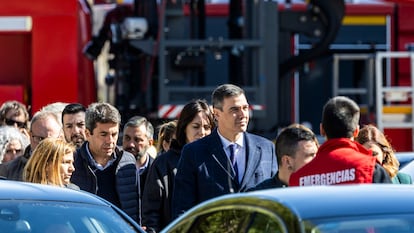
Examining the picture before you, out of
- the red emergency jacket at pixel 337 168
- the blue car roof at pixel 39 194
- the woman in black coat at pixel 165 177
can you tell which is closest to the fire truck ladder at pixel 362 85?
the woman in black coat at pixel 165 177

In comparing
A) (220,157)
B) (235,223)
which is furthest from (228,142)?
(235,223)

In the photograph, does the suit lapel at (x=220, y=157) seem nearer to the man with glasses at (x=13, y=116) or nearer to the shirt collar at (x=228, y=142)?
the shirt collar at (x=228, y=142)

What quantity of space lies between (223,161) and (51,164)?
0.97 meters

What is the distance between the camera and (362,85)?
1366cm

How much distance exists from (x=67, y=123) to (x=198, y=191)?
1792 millimetres

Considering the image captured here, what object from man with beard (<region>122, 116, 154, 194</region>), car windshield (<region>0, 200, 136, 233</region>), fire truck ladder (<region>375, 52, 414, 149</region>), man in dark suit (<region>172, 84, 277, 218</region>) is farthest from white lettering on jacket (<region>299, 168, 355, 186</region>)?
fire truck ladder (<region>375, 52, 414, 149</region>)

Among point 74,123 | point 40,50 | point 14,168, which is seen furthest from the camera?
point 40,50

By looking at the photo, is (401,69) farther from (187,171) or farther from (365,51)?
(187,171)

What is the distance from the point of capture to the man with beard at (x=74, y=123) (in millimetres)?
7930

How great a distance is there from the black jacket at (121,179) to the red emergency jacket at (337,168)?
1869 millimetres

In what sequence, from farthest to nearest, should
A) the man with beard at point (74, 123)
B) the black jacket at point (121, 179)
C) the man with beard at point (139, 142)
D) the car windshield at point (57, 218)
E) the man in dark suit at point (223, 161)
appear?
the man with beard at point (139, 142)
the man with beard at point (74, 123)
the black jacket at point (121, 179)
the man in dark suit at point (223, 161)
the car windshield at point (57, 218)

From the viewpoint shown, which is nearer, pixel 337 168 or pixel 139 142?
pixel 337 168

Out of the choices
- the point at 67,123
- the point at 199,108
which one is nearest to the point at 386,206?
the point at 199,108

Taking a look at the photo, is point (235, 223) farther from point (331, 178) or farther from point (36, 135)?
point (36, 135)
